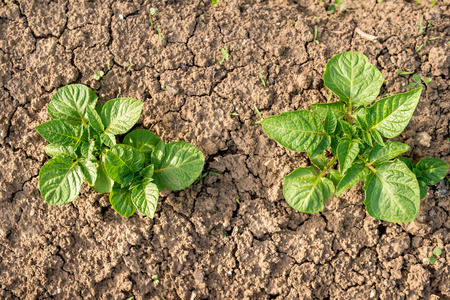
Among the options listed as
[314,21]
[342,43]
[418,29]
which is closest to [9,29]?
[314,21]

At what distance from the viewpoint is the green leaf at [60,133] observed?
2.55 m

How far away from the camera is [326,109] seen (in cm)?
264

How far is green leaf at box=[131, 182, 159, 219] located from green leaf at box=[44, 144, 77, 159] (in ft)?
1.74

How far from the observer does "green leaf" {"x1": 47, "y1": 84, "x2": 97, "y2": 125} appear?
8.96 ft

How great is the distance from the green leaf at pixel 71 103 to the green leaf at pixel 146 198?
2.39ft

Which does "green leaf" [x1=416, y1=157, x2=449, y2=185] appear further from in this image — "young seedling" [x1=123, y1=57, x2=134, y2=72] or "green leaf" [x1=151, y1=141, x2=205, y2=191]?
"young seedling" [x1=123, y1=57, x2=134, y2=72]

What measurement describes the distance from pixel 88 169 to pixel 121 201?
0.33m

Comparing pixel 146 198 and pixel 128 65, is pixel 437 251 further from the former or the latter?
pixel 128 65

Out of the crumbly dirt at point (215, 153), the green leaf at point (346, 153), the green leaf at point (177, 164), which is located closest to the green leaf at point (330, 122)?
the green leaf at point (346, 153)

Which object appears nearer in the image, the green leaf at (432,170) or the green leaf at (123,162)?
the green leaf at (123,162)

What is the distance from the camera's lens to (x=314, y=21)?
3037 millimetres

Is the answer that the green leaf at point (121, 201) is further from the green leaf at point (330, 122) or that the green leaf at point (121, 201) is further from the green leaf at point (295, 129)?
the green leaf at point (330, 122)

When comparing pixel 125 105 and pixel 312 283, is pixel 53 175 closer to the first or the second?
pixel 125 105

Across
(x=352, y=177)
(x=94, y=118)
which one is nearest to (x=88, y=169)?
(x=94, y=118)
